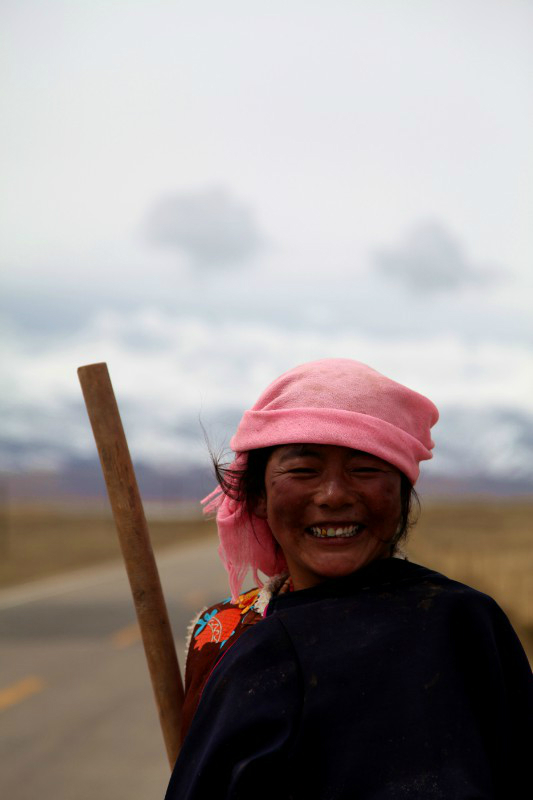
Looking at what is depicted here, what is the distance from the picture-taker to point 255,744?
176cm

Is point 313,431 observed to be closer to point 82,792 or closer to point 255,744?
point 255,744

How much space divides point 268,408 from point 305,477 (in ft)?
0.54

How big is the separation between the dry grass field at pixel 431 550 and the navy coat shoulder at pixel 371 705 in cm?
86

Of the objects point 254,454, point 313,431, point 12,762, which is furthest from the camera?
point 12,762

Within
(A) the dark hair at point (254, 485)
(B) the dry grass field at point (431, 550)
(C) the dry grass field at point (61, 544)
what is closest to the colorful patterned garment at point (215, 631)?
(A) the dark hair at point (254, 485)

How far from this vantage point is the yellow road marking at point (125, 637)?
37.7 ft

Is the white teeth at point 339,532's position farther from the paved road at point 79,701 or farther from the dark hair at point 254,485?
the paved road at point 79,701

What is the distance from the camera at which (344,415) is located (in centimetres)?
202

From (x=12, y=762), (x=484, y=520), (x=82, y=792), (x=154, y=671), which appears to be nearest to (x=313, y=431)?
(x=154, y=671)

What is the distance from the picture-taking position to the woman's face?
6.73 ft

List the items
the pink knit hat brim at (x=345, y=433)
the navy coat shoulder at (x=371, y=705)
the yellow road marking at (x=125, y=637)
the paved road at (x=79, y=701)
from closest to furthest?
the navy coat shoulder at (x=371, y=705)
the pink knit hat brim at (x=345, y=433)
the paved road at (x=79, y=701)
the yellow road marking at (x=125, y=637)

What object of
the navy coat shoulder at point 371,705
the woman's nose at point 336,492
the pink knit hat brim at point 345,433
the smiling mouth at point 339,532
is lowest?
the navy coat shoulder at point 371,705

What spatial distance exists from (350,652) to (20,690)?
7955 mm

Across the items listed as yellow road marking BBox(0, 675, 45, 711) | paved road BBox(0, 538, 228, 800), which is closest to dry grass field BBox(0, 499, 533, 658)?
paved road BBox(0, 538, 228, 800)
